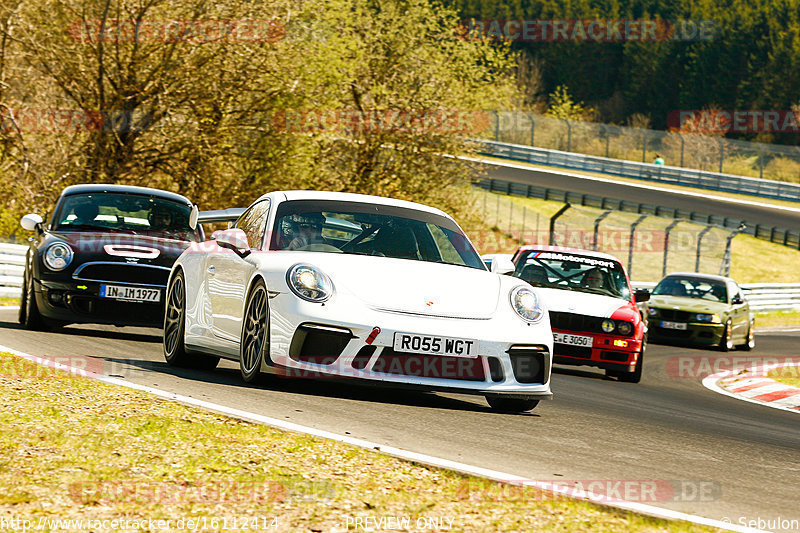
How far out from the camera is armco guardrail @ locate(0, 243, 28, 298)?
16.8m

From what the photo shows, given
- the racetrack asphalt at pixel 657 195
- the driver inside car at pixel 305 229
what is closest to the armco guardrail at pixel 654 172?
the racetrack asphalt at pixel 657 195

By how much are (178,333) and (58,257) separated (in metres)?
2.64

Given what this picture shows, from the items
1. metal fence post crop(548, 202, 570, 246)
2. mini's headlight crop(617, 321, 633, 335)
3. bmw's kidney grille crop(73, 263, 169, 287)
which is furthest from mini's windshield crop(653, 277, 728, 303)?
bmw's kidney grille crop(73, 263, 169, 287)

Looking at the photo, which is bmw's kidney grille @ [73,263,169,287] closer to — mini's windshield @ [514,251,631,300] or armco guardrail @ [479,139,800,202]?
mini's windshield @ [514,251,631,300]

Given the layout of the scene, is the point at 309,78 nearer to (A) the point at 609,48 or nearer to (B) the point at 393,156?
(B) the point at 393,156

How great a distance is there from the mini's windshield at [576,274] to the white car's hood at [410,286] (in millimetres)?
6163

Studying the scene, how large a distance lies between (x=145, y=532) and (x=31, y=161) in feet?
73.7

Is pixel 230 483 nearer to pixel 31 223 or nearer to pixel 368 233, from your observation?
pixel 368 233

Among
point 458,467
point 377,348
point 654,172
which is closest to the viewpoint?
point 458,467

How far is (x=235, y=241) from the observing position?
788cm

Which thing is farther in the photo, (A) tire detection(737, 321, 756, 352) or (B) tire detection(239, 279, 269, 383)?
(A) tire detection(737, 321, 756, 352)

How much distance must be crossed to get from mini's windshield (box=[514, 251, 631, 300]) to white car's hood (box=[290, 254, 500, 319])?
6163mm

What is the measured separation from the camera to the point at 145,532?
3674 millimetres

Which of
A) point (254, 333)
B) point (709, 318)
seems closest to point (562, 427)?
point (254, 333)
